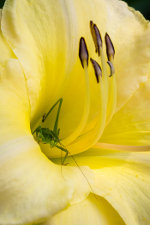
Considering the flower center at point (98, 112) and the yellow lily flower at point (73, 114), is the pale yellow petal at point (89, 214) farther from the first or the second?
the flower center at point (98, 112)

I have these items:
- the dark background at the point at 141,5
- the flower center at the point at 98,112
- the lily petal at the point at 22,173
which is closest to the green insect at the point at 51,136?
the flower center at the point at 98,112

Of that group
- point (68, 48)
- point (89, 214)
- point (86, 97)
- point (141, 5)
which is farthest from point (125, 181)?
point (141, 5)

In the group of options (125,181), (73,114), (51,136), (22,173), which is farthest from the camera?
(73,114)

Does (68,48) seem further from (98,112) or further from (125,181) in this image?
(125,181)

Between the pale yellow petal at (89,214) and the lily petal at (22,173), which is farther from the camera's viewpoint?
the pale yellow petal at (89,214)

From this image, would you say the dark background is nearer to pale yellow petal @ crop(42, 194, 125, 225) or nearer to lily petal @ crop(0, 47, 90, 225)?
lily petal @ crop(0, 47, 90, 225)

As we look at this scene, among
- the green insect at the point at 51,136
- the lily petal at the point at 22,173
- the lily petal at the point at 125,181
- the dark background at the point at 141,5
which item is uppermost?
the lily petal at the point at 22,173
